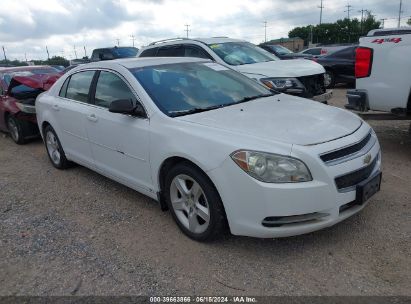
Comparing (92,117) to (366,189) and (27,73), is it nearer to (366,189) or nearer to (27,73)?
(366,189)

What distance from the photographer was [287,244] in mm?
3439

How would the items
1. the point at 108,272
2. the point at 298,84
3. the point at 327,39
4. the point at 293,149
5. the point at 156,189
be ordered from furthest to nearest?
the point at 327,39
the point at 298,84
the point at 156,189
the point at 108,272
the point at 293,149

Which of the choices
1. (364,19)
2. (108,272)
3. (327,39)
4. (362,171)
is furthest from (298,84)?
(364,19)

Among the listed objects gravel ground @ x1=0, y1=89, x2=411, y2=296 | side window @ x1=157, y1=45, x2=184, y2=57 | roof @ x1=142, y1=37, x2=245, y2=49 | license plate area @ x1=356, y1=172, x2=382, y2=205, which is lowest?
gravel ground @ x1=0, y1=89, x2=411, y2=296

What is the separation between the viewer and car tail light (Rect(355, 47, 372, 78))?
5.12 metres

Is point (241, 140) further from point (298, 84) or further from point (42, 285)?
point (298, 84)

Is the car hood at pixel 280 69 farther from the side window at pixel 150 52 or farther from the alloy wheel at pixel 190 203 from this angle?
the alloy wheel at pixel 190 203

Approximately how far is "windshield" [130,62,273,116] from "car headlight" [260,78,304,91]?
7.27 feet

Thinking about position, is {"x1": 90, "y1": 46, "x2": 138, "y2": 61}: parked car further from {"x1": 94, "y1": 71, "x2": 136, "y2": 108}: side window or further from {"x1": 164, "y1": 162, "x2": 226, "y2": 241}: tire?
{"x1": 164, "y1": 162, "x2": 226, "y2": 241}: tire

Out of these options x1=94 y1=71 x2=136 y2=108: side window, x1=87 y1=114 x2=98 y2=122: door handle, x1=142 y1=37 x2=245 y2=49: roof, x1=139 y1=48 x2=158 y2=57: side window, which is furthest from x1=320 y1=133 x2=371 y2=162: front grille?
x1=139 y1=48 x2=158 y2=57: side window

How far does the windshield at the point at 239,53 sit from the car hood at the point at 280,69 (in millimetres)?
285

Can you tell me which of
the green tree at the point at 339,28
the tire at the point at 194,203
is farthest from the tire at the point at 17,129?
the green tree at the point at 339,28

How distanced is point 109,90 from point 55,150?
6.67 ft

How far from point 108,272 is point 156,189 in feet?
3.08
